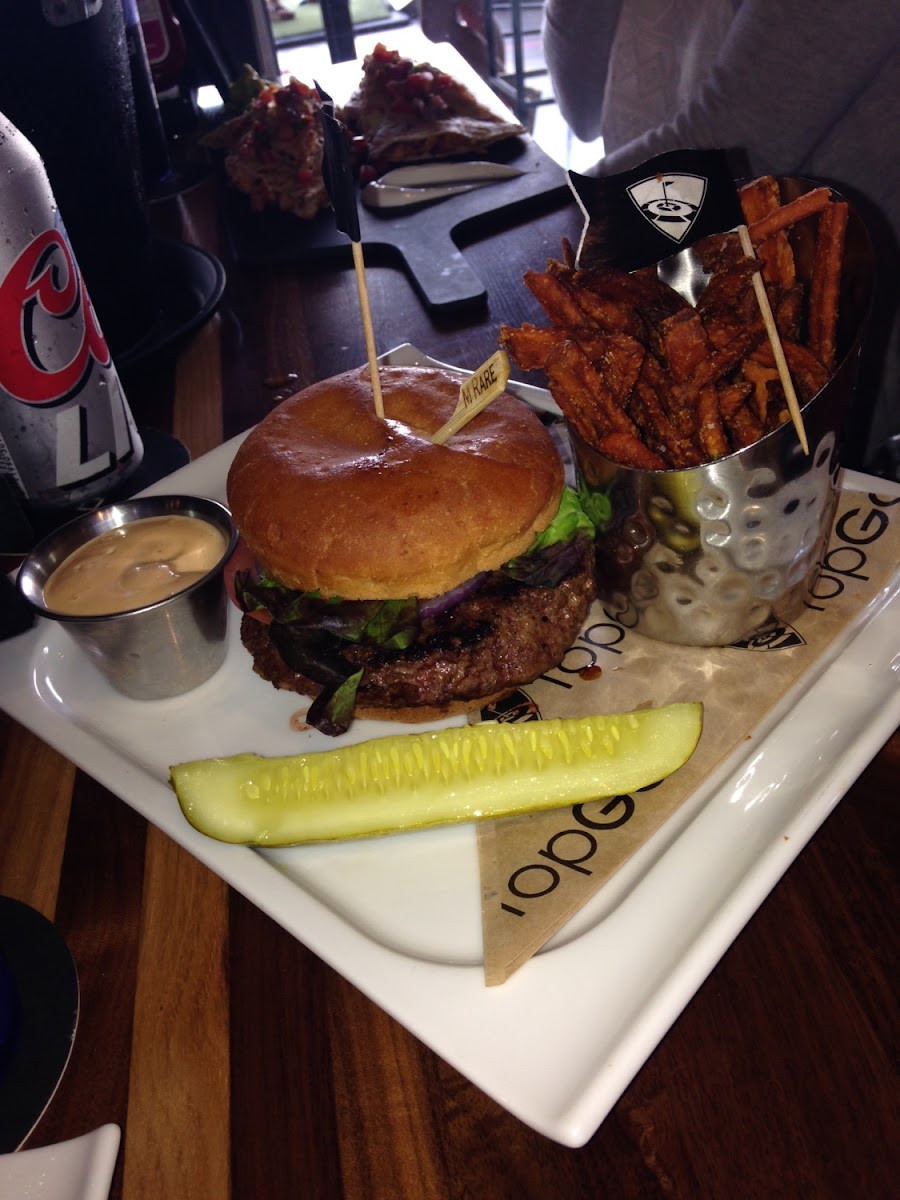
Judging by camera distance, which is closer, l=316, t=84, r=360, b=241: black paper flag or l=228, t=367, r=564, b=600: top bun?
l=316, t=84, r=360, b=241: black paper flag

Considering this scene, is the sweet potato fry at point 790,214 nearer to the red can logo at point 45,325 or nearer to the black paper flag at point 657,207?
the black paper flag at point 657,207

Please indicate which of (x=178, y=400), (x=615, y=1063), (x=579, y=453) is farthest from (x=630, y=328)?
(x=178, y=400)

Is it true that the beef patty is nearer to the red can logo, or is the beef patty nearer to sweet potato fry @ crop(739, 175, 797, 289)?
sweet potato fry @ crop(739, 175, 797, 289)

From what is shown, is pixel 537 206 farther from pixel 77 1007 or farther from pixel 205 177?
pixel 77 1007

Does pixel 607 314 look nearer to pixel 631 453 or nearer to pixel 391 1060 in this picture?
pixel 631 453

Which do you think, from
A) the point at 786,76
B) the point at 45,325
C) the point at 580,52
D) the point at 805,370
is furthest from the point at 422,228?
the point at 805,370

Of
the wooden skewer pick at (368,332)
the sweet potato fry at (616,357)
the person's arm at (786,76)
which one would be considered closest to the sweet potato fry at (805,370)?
the sweet potato fry at (616,357)

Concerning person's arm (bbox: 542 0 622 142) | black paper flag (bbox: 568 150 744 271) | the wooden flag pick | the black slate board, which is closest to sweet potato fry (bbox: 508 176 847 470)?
black paper flag (bbox: 568 150 744 271)
